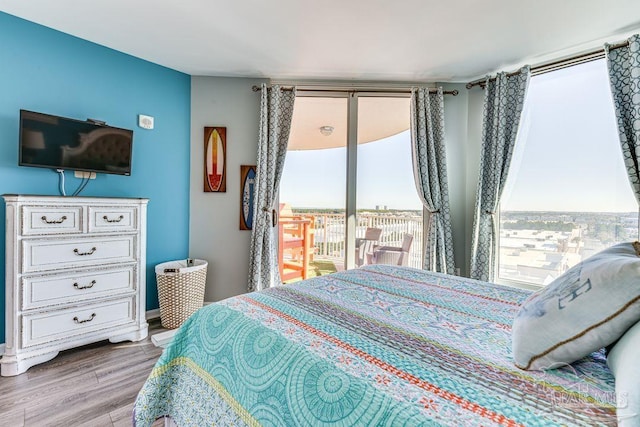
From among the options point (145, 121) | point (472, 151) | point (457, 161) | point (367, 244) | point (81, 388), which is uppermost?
point (145, 121)

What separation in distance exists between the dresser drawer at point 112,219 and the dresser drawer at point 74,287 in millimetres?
325

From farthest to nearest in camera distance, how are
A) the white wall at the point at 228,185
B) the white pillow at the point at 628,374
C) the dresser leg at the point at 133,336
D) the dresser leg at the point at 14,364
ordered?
the white wall at the point at 228,185
the dresser leg at the point at 133,336
the dresser leg at the point at 14,364
the white pillow at the point at 628,374

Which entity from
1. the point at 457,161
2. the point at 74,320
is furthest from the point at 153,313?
the point at 457,161

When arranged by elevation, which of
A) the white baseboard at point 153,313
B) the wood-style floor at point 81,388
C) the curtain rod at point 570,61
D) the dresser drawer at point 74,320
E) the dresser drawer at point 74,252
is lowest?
the wood-style floor at point 81,388

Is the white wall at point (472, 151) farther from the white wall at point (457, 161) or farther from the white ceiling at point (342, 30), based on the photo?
the white ceiling at point (342, 30)

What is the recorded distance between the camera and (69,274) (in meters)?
2.07

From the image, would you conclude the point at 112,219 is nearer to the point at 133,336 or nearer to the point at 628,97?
the point at 133,336

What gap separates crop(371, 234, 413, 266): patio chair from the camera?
3381 mm

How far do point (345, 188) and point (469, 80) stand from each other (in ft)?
6.02

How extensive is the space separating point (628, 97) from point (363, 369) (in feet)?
10.2

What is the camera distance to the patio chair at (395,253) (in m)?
3.38

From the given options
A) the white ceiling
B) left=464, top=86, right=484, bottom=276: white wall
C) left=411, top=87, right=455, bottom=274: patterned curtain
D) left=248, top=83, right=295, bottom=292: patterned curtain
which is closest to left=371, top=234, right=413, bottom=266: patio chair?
left=411, top=87, right=455, bottom=274: patterned curtain

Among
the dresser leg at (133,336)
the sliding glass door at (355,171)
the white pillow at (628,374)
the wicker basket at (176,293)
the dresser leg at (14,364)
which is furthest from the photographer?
the sliding glass door at (355,171)

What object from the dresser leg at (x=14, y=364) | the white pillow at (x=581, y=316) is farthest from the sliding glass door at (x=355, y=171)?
the white pillow at (x=581, y=316)
